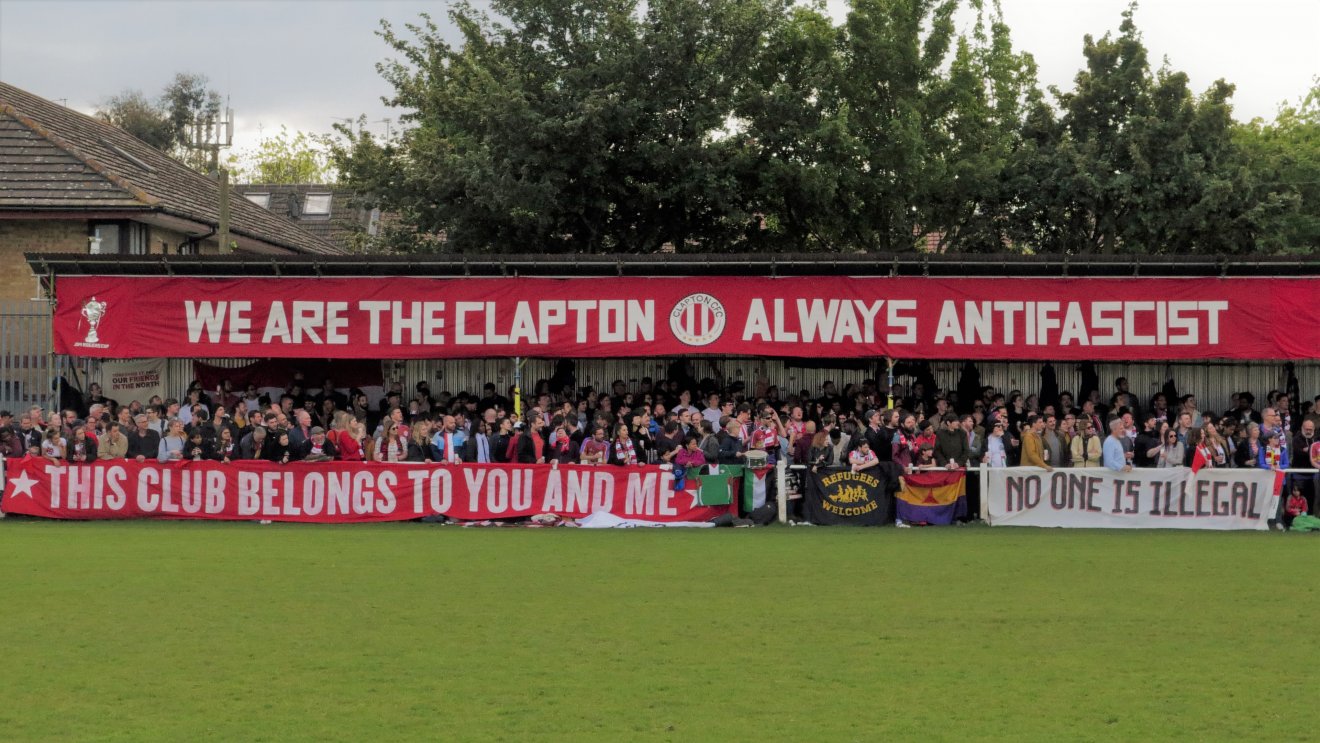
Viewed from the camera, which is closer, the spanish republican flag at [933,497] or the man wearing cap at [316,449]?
the spanish republican flag at [933,497]

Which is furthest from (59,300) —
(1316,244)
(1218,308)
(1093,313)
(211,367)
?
(1316,244)

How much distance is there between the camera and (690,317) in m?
26.0

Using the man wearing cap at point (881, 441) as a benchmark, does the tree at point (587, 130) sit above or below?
above

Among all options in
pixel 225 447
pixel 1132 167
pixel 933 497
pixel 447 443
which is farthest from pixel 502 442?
pixel 1132 167

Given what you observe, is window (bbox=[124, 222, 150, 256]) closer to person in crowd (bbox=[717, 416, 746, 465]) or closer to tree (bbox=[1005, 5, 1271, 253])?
person in crowd (bbox=[717, 416, 746, 465])

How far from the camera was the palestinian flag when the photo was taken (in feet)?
73.7

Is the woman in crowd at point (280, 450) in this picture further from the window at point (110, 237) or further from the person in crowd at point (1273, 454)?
the person in crowd at point (1273, 454)

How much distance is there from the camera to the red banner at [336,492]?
73.3ft

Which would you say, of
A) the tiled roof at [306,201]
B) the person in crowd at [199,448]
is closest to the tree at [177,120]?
the tiled roof at [306,201]

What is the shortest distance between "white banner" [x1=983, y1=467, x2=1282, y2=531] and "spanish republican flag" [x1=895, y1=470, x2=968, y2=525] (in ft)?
1.37

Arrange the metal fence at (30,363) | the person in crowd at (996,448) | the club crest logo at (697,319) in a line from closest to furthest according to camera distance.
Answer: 1. the person in crowd at (996,448)
2. the club crest logo at (697,319)
3. the metal fence at (30,363)

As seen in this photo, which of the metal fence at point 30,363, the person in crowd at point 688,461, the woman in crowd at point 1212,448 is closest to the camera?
the woman in crowd at point 1212,448

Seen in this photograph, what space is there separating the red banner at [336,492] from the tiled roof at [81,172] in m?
12.3

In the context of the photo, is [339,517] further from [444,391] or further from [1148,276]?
[1148,276]
